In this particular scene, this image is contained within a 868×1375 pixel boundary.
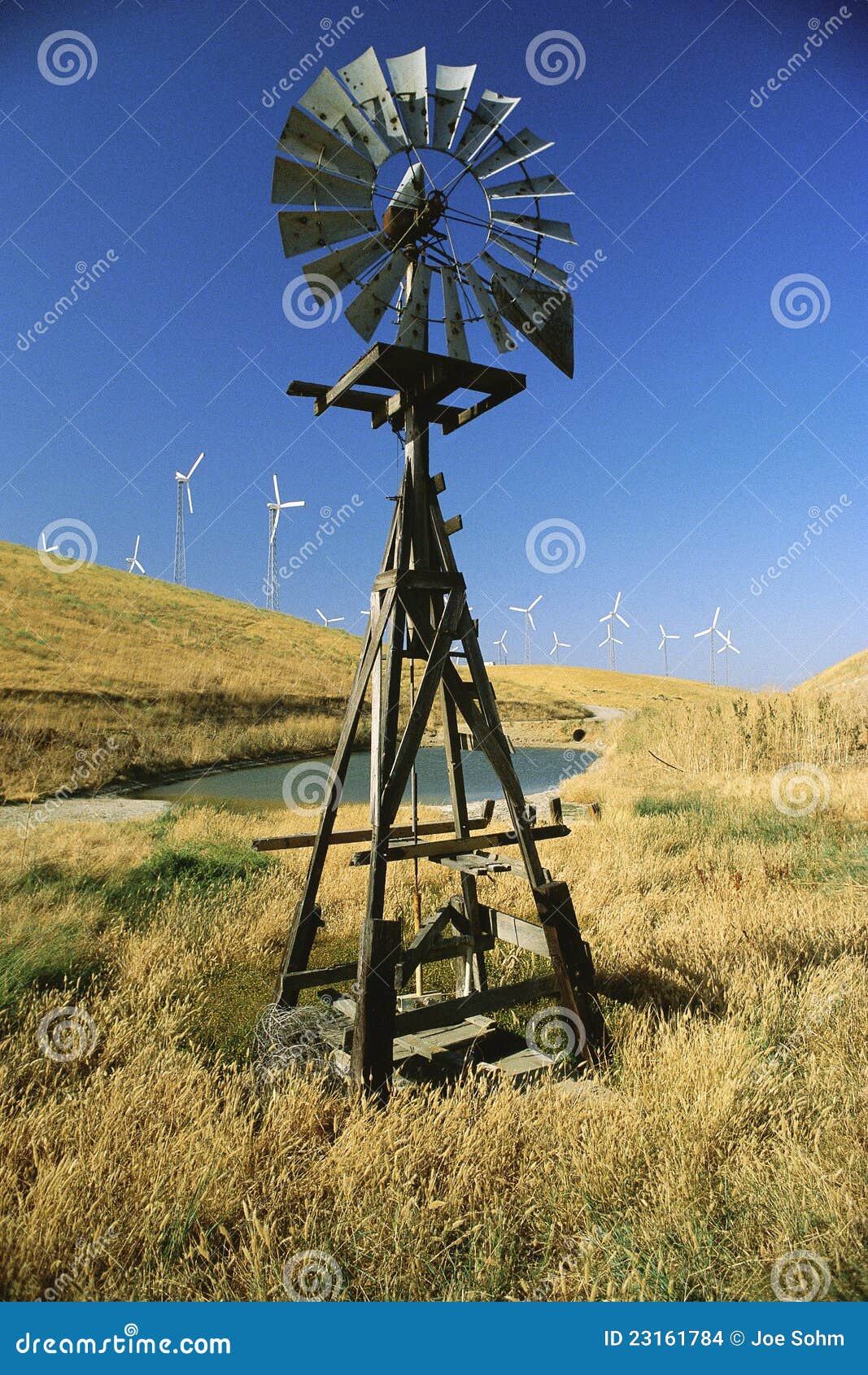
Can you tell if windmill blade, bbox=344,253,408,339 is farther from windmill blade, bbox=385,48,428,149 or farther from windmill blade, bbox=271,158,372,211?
windmill blade, bbox=385,48,428,149

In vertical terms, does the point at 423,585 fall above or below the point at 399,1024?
above

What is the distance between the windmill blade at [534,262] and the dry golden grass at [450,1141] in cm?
491

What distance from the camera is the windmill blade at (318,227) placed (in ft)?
Answer: 13.5

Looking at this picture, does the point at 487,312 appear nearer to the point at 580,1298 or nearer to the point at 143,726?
the point at 580,1298

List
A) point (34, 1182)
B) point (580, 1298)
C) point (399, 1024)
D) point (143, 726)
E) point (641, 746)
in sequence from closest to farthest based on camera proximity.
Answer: point (580, 1298) < point (34, 1182) < point (399, 1024) < point (641, 746) < point (143, 726)

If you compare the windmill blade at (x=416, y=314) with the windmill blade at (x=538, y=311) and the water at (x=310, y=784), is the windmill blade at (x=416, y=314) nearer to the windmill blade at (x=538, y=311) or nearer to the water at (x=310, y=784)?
the windmill blade at (x=538, y=311)

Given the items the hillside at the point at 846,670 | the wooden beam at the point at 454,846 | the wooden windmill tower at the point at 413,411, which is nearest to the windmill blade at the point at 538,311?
the wooden windmill tower at the point at 413,411

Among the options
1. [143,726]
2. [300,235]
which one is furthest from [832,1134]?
[143,726]

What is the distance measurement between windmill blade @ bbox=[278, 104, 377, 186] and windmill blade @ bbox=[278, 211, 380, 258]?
203 millimetres

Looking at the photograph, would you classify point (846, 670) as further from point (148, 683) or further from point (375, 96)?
point (375, 96)

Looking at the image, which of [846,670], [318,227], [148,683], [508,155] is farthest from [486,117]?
[846,670]

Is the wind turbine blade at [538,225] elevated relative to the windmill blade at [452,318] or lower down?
elevated

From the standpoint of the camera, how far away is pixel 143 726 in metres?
30.4

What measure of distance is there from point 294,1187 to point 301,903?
5.72ft
